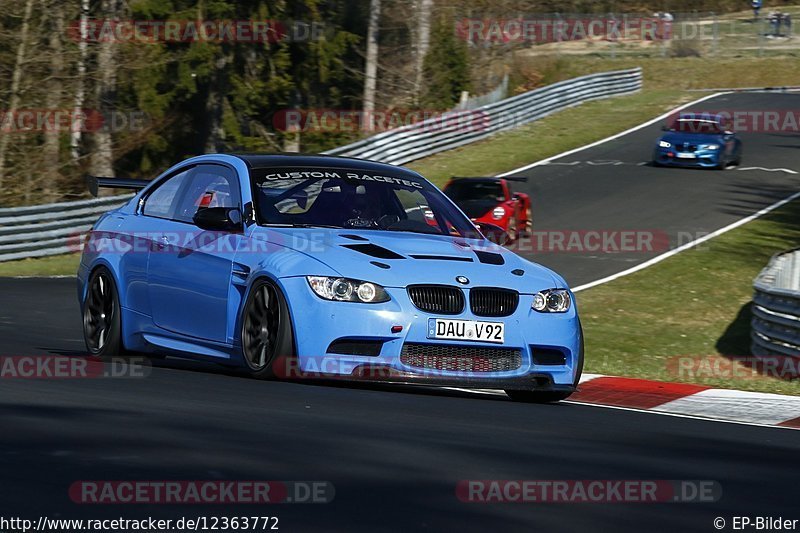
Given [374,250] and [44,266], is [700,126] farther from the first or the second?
[374,250]

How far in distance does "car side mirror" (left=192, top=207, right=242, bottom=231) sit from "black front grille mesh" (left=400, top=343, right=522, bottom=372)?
4.94 ft

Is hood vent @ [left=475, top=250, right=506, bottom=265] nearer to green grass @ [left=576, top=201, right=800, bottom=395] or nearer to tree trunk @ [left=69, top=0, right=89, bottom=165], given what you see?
green grass @ [left=576, top=201, right=800, bottom=395]

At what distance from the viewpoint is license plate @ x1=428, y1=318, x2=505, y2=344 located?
810 centimetres

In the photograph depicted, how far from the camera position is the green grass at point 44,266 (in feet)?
71.4

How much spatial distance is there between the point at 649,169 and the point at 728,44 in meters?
32.9

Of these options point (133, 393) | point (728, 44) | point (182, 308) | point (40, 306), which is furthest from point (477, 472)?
point (728, 44)

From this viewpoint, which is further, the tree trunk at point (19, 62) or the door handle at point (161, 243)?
the tree trunk at point (19, 62)

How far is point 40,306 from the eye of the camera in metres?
15.8

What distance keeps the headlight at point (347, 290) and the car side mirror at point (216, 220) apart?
0.92 metres

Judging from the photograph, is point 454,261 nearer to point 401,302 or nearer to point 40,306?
point 401,302

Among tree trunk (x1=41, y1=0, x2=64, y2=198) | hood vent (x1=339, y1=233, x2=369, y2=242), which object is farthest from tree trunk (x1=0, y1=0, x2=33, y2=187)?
hood vent (x1=339, y1=233, x2=369, y2=242)
